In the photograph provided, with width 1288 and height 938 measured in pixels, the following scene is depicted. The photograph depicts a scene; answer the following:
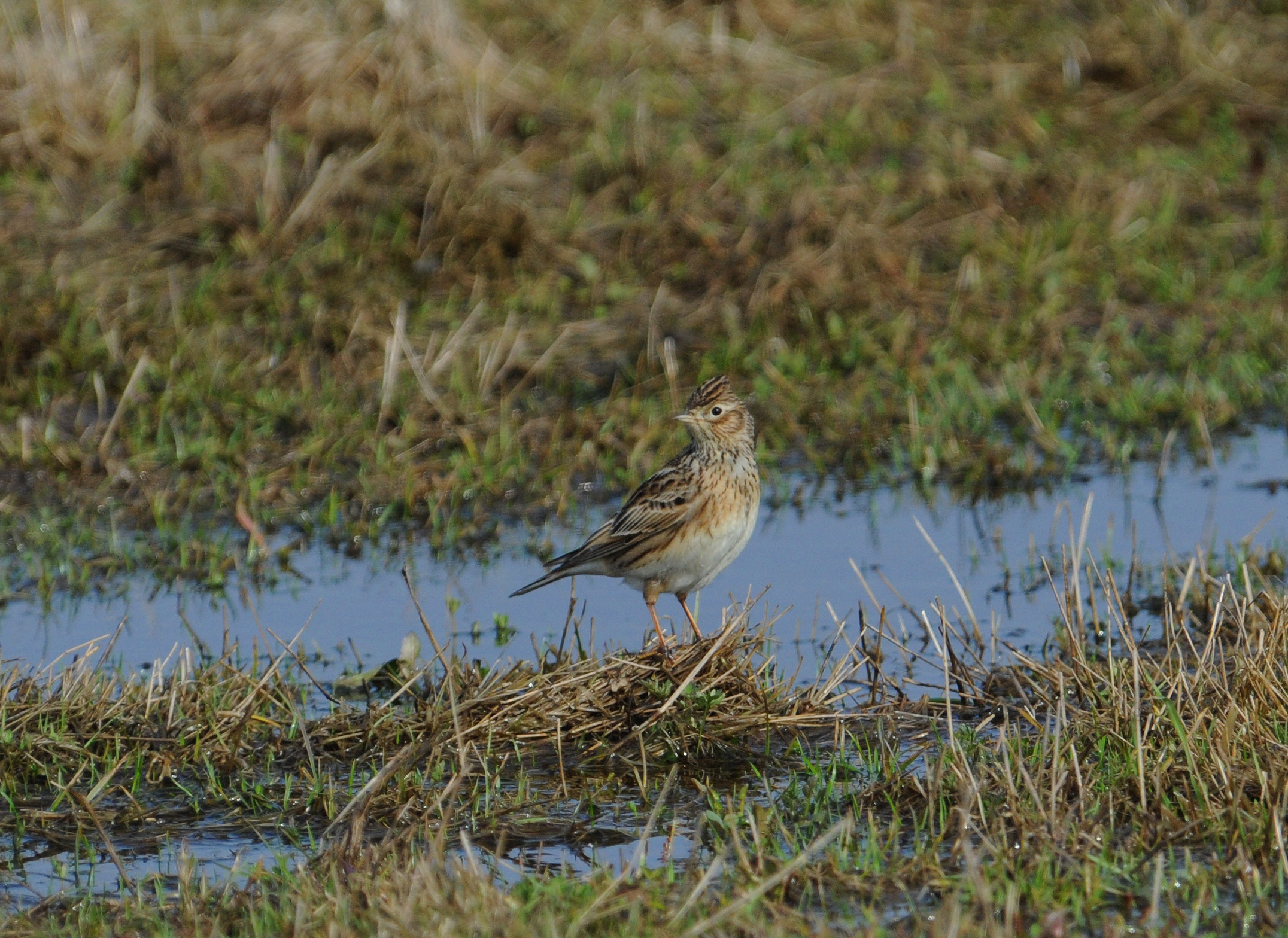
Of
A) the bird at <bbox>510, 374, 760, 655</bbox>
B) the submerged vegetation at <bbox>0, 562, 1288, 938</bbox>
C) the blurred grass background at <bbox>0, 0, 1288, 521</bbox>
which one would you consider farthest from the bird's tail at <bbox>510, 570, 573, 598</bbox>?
the blurred grass background at <bbox>0, 0, 1288, 521</bbox>

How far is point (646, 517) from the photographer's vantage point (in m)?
6.68

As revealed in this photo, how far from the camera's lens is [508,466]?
Result: 8906 mm

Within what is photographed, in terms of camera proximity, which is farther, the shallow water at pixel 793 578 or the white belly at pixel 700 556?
the shallow water at pixel 793 578

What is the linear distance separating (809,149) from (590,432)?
3.59 meters

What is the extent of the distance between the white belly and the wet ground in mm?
256

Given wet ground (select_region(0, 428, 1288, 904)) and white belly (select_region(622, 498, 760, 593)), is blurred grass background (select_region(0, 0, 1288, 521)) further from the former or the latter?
white belly (select_region(622, 498, 760, 593))

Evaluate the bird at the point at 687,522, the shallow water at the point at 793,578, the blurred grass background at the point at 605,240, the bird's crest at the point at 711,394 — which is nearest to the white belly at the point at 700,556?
the bird at the point at 687,522

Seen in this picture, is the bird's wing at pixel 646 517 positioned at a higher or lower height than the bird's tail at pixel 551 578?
higher

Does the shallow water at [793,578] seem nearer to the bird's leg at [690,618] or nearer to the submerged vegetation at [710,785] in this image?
the bird's leg at [690,618]

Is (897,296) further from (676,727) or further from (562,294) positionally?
(676,727)

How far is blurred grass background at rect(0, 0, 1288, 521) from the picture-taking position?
9.27 metres

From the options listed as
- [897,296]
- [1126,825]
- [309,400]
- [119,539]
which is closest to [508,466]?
[309,400]

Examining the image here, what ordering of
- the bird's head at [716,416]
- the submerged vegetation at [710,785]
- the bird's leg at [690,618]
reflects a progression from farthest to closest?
the bird's head at [716,416] → the bird's leg at [690,618] → the submerged vegetation at [710,785]

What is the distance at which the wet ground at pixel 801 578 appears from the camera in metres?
7.25
